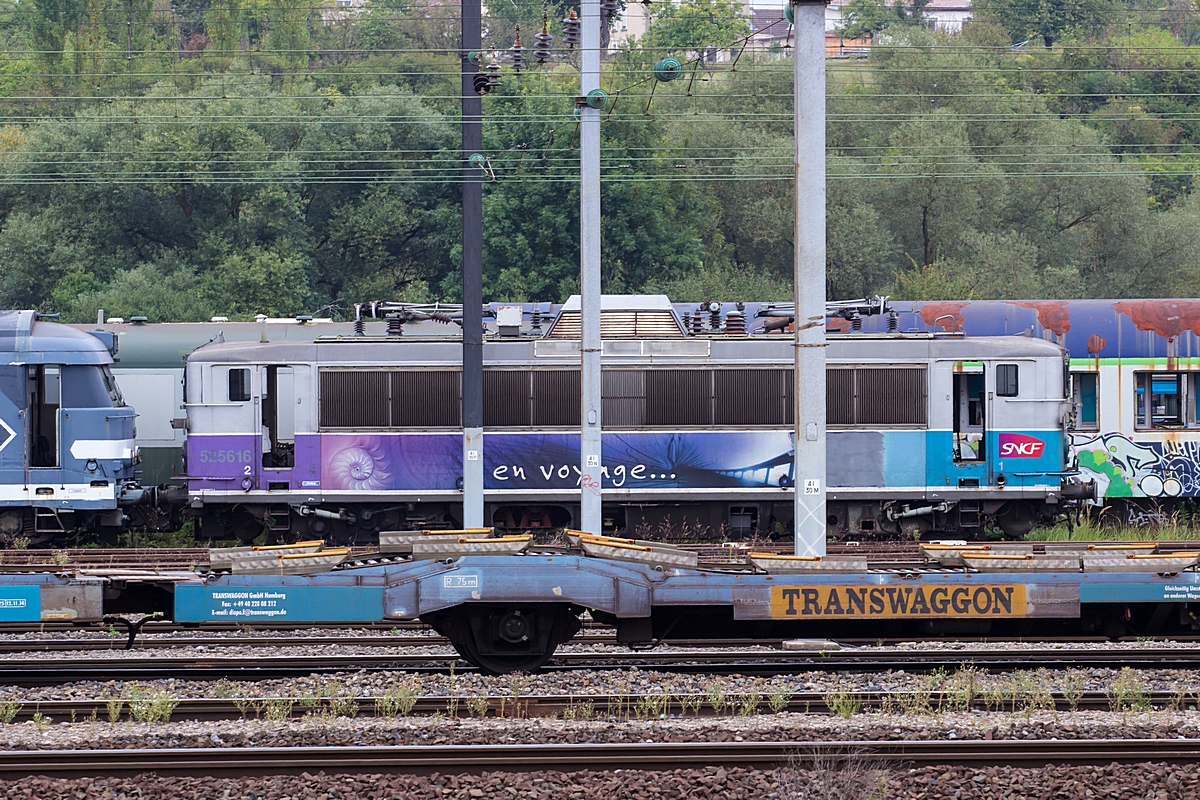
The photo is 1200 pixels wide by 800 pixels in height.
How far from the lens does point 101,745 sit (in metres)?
10.2

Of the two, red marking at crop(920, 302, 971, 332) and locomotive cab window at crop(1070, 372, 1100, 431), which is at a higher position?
red marking at crop(920, 302, 971, 332)

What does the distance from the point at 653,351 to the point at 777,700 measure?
35.3 feet

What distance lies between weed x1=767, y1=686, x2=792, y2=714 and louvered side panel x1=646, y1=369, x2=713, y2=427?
33.0 ft

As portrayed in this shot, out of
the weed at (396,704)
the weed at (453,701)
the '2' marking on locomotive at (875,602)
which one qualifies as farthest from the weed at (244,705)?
the '2' marking on locomotive at (875,602)

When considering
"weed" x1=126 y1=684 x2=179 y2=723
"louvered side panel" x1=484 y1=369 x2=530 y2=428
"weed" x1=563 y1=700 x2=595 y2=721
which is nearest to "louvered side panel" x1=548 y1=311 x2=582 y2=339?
"louvered side panel" x1=484 y1=369 x2=530 y2=428

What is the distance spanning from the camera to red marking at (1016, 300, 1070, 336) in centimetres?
2477

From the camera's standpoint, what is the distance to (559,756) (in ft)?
32.0

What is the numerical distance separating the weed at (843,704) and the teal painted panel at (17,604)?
723 centimetres

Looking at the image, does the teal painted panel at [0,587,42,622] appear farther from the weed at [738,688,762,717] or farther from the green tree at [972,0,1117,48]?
the green tree at [972,0,1117,48]

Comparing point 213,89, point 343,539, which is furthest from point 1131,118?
point 343,539

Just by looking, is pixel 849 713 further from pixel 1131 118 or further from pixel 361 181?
pixel 1131 118

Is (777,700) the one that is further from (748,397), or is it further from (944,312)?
(944,312)

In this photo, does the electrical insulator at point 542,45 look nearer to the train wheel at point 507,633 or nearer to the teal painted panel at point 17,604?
the train wheel at point 507,633

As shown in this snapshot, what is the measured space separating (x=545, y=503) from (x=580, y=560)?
10198 mm
